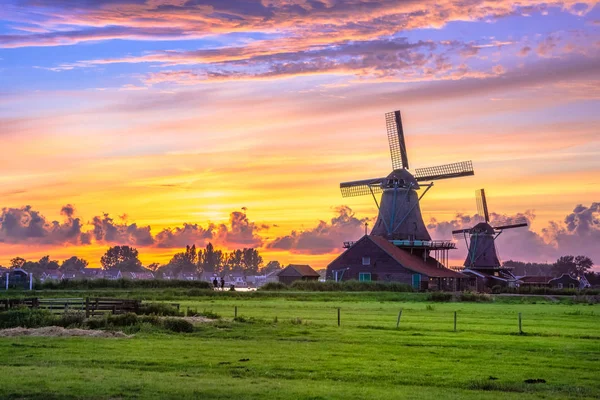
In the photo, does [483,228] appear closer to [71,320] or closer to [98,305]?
[98,305]

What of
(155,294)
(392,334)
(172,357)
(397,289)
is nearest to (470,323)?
(392,334)

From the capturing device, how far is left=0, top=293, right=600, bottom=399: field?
980 inches

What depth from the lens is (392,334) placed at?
1722 inches

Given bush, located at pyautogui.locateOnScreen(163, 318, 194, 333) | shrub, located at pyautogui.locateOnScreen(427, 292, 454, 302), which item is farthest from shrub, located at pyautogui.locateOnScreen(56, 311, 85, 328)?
shrub, located at pyautogui.locateOnScreen(427, 292, 454, 302)

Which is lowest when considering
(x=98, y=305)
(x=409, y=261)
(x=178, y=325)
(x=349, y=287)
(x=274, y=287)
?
(x=178, y=325)

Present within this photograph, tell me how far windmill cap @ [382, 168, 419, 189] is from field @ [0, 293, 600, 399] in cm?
6929

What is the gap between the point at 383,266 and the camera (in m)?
113

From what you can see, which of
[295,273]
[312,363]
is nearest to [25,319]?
[312,363]

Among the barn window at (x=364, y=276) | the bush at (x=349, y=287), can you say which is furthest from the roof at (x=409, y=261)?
the bush at (x=349, y=287)

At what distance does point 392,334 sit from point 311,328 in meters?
4.96

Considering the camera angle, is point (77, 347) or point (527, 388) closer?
point (527, 388)

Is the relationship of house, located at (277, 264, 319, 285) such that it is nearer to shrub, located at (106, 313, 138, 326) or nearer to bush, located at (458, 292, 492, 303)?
bush, located at (458, 292, 492, 303)

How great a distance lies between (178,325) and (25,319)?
8620 mm

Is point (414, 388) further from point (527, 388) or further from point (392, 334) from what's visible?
point (392, 334)
